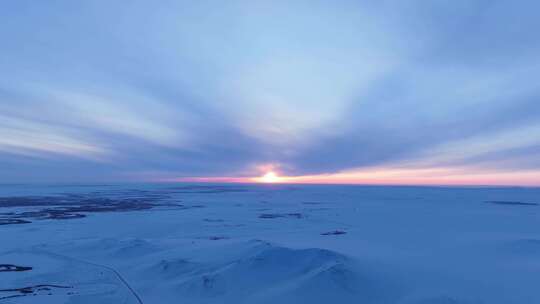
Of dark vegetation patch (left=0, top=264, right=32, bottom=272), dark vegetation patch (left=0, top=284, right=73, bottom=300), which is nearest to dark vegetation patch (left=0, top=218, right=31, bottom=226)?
dark vegetation patch (left=0, top=264, right=32, bottom=272)

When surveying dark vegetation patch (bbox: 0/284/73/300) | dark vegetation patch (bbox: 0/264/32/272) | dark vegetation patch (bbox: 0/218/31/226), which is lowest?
dark vegetation patch (bbox: 0/284/73/300)

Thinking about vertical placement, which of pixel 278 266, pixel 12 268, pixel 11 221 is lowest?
pixel 12 268

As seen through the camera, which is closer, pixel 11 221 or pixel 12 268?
pixel 12 268

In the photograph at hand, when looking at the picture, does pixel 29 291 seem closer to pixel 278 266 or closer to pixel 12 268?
pixel 12 268

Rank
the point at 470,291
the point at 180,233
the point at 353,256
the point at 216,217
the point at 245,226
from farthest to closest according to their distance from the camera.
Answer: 1. the point at 216,217
2. the point at 245,226
3. the point at 180,233
4. the point at 353,256
5. the point at 470,291

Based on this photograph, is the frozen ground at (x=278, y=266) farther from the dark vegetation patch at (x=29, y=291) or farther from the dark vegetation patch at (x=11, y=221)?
the dark vegetation patch at (x=11, y=221)

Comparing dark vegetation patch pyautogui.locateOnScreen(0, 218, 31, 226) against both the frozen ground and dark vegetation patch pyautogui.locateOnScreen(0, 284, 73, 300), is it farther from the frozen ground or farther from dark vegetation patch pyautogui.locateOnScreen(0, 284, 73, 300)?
dark vegetation patch pyautogui.locateOnScreen(0, 284, 73, 300)

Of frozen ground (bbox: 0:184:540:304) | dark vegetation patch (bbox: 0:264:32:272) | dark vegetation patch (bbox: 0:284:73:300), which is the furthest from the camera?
dark vegetation patch (bbox: 0:264:32:272)

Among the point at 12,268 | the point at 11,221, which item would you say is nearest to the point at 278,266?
the point at 12,268

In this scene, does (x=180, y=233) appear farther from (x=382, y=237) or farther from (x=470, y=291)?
(x=470, y=291)

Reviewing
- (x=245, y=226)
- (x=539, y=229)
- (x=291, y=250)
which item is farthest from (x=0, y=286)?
(x=539, y=229)

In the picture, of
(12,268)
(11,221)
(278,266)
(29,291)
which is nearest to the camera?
(29,291)
